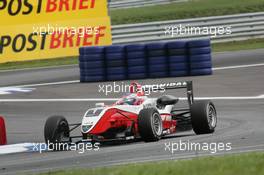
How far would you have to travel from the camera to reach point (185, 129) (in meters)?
14.1

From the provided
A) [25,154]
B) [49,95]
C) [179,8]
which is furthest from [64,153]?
[179,8]

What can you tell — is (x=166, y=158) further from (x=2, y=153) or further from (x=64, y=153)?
(x=2, y=153)

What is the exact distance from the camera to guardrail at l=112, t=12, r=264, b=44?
3075cm

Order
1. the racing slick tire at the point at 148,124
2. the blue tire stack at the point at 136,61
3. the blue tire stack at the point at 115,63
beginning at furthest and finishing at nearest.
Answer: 1. the blue tire stack at the point at 115,63
2. the blue tire stack at the point at 136,61
3. the racing slick tire at the point at 148,124

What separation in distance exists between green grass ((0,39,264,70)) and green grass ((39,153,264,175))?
19686 mm

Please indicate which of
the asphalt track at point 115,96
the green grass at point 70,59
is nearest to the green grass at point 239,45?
the green grass at point 70,59

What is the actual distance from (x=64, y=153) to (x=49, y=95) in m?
8.97

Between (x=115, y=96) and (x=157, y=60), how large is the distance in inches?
113

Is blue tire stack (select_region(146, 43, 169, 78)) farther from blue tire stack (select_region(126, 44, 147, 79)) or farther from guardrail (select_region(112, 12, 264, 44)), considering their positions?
guardrail (select_region(112, 12, 264, 44))

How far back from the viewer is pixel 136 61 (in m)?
23.1

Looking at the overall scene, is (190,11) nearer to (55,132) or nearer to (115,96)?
(115,96)

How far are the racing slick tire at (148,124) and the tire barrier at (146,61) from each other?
9.72 meters

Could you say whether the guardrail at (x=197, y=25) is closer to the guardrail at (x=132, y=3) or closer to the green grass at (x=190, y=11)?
the green grass at (x=190, y=11)

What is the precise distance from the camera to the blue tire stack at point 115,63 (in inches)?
912
